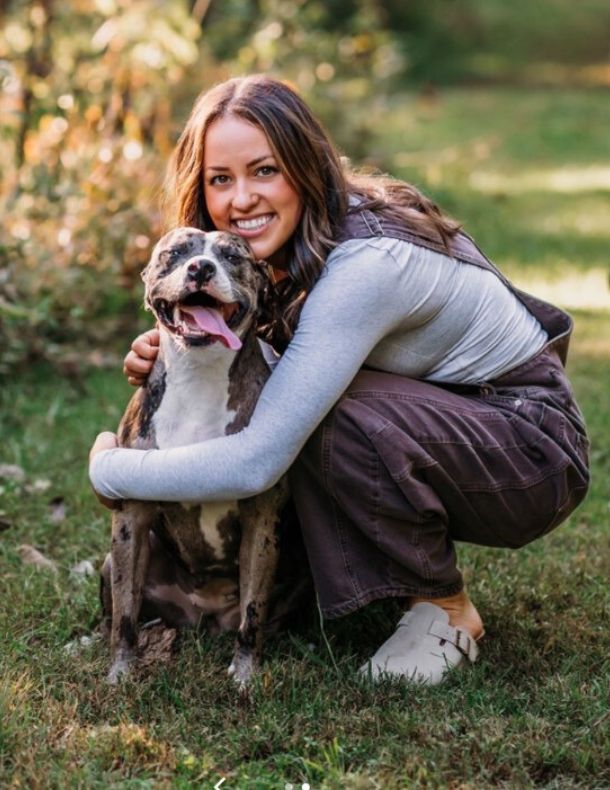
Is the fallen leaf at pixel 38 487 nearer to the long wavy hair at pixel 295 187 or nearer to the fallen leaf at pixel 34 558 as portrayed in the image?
the fallen leaf at pixel 34 558

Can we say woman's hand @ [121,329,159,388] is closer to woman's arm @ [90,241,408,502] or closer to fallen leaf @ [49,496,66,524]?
woman's arm @ [90,241,408,502]

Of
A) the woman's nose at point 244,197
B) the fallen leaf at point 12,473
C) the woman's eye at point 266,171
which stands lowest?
the fallen leaf at point 12,473

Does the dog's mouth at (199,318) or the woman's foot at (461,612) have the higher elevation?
the dog's mouth at (199,318)

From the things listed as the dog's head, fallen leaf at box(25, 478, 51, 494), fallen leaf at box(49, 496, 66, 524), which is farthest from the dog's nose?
fallen leaf at box(25, 478, 51, 494)

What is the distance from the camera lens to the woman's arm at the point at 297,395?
2949 millimetres

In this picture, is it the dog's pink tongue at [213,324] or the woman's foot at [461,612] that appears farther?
the woman's foot at [461,612]

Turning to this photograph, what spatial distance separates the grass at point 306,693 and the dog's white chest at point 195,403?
1.79ft

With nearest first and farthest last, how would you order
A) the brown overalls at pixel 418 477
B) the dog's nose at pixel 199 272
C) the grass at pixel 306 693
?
the grass at pixel 306 693
the dog's nose at pixel 199 272
the brown overalls at pixel 418 477

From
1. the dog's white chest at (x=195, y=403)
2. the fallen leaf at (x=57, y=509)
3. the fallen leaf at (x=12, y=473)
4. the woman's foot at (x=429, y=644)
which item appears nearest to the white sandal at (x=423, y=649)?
the woman's foot at (x=429, y=644)

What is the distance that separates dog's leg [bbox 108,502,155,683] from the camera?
3.14 m

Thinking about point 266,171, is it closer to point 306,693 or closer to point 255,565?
point 255,565

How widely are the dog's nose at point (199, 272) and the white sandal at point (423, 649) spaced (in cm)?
98

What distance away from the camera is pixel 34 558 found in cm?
386

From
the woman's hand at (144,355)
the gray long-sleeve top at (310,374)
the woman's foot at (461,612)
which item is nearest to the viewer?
the gray long-sleeve top at (310,374)
